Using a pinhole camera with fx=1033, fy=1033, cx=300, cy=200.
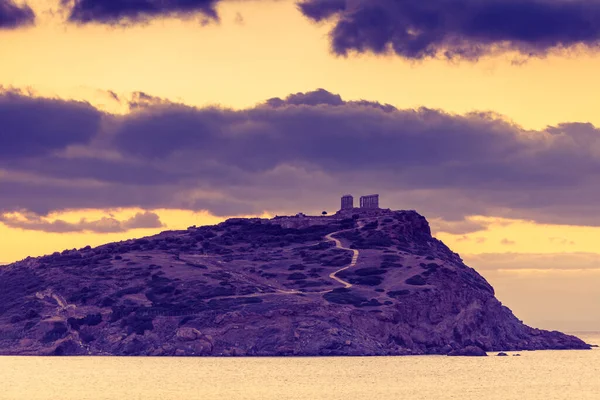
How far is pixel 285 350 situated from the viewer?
185750 millimetres

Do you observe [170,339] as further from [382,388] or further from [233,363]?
[382,388]

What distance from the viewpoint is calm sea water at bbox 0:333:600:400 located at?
385 ft

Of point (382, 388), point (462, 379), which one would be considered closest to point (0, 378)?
point (382, 388)

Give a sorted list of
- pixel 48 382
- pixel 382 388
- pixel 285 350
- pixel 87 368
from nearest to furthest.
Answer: pixel 382 388 → pixel 48 382 → pixel 87 368 → pixel 285 350

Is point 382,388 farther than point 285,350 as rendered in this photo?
No

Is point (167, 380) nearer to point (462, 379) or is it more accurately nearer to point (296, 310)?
point (462, 379)

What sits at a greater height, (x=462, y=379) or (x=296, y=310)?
(x=296, y=310)

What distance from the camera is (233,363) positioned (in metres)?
169

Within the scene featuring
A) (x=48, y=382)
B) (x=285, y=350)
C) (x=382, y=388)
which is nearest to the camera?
(x=382, y=388)

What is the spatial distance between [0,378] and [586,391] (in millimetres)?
77370

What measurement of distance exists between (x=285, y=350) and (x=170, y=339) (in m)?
23.4

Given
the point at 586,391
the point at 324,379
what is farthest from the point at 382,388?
the point at 586,391

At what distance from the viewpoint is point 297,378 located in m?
138

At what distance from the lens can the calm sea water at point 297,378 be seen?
11725 cm
